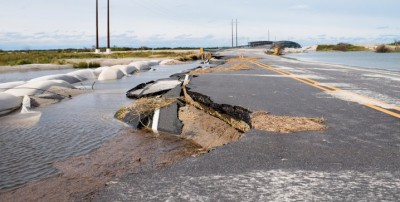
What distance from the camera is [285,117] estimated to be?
234 inches

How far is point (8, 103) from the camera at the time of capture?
9117 mm

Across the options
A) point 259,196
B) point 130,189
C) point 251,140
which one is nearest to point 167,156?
point 251,140

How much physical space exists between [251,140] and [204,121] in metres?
1.72

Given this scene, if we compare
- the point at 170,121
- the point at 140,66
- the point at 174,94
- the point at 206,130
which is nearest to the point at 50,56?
the point at 140,66

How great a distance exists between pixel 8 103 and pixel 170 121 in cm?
485

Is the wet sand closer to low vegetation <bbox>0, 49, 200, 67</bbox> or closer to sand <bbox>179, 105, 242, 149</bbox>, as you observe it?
sand <bbox>179, 105, 242, 149</bbox>

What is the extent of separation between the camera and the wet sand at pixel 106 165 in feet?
11.2

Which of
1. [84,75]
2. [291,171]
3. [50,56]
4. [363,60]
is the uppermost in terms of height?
[50,56]

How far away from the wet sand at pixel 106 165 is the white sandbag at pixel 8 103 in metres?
4.22

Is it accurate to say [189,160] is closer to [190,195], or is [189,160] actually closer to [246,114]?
[190,195]

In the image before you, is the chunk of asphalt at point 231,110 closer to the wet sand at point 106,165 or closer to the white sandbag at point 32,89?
the wet sand at point 106,165

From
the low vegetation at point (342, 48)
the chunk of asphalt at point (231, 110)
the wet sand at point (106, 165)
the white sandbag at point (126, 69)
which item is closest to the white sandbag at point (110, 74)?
the white sandbag at point (126, 69)

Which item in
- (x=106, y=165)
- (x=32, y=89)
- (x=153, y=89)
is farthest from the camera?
(x=32, y=89)

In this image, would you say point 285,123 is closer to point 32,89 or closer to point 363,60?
point 32,89
